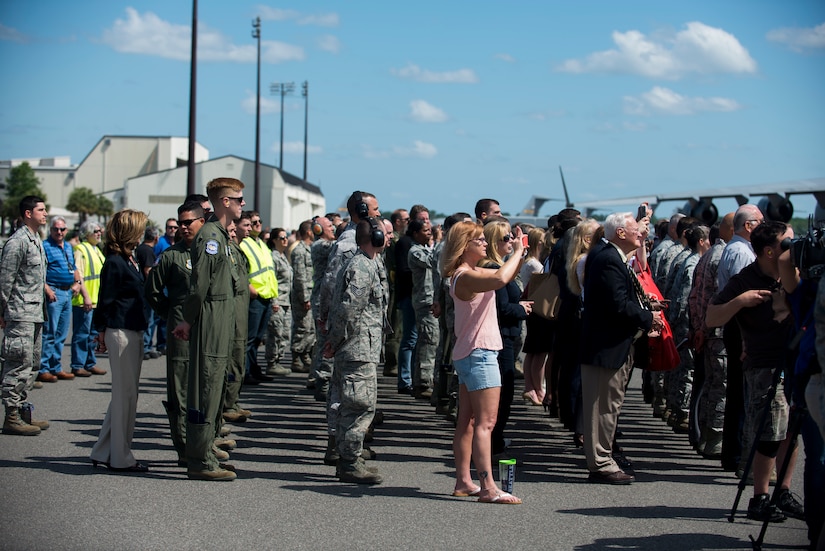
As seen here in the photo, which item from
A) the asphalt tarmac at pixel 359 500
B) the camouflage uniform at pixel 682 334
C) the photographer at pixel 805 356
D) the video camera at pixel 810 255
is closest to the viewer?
the photographer at pixel 805 356

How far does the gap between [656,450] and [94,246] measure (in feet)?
29.5

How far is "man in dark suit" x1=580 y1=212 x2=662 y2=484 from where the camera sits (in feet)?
24.8

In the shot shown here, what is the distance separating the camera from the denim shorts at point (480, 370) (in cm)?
708

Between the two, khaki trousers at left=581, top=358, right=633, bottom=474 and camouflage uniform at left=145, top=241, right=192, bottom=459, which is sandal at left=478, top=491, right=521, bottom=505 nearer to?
khaki trousers at left=581, top=358, right=633, bottom=474

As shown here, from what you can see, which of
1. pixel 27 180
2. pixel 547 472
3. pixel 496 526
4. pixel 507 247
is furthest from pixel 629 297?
pixel 27 180

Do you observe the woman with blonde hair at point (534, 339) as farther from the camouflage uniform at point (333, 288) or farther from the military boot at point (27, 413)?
the military boot at point (27, 413)

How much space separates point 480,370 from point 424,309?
15.8 ft

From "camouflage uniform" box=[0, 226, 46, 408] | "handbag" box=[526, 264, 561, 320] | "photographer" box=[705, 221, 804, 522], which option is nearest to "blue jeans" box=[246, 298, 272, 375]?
"camouflage uniform" box=[0, 226, 46, 408]

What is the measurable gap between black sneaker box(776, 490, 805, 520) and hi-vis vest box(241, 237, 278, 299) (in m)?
6.95

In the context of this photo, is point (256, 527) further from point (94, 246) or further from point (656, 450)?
point (94, 246)

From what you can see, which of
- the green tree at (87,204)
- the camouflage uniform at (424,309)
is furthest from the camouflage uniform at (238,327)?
the green tree at (87,204)

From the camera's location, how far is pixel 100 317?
8055mm

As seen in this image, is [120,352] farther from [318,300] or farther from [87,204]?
[87,204]

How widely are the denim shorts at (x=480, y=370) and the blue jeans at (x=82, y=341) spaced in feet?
26.2
